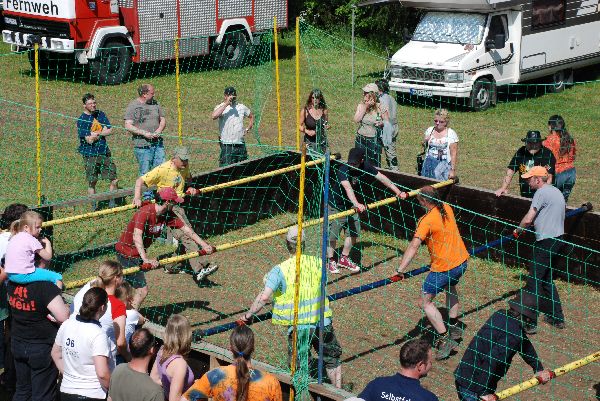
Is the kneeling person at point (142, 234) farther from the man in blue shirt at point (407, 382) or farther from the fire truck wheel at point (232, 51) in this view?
the fire truck wheel at point (232, 51)

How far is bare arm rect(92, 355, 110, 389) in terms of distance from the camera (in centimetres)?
693

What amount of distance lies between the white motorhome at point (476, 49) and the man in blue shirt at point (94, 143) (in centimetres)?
749

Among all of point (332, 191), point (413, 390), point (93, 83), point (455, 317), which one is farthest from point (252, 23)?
point (413, 390)

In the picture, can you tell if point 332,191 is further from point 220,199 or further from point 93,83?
point 93,83

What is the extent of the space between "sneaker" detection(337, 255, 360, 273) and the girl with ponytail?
5021 mm

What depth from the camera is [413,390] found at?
638 cm

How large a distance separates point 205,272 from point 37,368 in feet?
11.3

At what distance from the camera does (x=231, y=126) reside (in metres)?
13.2

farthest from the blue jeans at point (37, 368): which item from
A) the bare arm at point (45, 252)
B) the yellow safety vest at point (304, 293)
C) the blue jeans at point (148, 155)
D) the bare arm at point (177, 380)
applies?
the blue jeans at point (148, 155)

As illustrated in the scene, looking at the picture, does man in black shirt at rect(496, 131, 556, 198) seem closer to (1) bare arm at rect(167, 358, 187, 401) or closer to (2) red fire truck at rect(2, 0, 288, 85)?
(1) bare arm at rect(167, 358, 187, 401)

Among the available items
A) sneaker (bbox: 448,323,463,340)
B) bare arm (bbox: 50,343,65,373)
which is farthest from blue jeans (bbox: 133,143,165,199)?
bare arm (bbox: 50,343,65,373)

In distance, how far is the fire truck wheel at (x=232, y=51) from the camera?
22156mm

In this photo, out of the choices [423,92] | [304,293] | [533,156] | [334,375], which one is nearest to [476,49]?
[423,92]

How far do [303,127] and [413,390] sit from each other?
23.7ft
